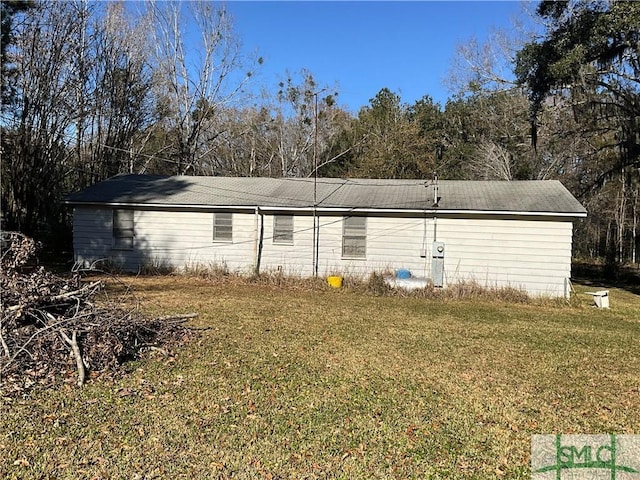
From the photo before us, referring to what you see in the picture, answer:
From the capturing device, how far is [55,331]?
208 inches

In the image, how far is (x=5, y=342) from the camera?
201 inches

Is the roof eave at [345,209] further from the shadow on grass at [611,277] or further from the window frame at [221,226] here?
the shadow on grass at [611,277]

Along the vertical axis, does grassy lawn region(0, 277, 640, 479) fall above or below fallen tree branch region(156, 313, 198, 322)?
below

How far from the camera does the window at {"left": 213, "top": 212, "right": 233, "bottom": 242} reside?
1392 cm

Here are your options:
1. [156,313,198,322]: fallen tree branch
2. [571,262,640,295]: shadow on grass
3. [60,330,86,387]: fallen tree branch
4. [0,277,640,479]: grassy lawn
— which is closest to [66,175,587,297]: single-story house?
[0,277,640,479]: grassy lawn

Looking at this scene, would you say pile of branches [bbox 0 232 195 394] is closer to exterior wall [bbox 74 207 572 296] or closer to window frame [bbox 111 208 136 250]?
exterior wall [bbox 74 207 572 296]

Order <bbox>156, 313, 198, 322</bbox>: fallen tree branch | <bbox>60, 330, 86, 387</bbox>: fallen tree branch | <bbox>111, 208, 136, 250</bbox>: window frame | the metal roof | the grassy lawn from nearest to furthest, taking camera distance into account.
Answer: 1. the grassy lawn
2. <bbox>60, 330, 86, 387</bbox>: fallen tree branch
3. <bbox>156, 313, 198, 322</bbox>: fallen tree branch
4. the metal roof
5. <bbox>111, 208, 136, 250</bbox>: window frame

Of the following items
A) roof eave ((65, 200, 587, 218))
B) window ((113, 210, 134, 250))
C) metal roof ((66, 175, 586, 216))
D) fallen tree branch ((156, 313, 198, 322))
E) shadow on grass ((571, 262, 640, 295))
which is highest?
metal roof ((66, 175, 586, 216))

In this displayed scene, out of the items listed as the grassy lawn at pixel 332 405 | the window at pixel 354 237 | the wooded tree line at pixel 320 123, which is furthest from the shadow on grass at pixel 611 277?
the grassy lawn at pixel 332 405

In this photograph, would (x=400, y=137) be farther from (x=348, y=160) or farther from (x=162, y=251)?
(x=162, y=251)

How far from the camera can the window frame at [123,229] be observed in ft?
46.8

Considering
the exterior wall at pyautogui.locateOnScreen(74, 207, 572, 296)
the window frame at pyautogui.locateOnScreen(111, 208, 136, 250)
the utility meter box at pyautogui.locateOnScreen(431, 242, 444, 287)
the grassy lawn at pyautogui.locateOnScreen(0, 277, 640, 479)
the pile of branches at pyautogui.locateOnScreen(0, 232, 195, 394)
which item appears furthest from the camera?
the window frame at pyautogui.locateOnScreen(111, 208, 136, 250)

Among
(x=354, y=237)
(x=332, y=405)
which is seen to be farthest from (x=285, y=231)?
(x=332, y=405)

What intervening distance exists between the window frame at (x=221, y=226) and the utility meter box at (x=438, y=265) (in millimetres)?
6033
